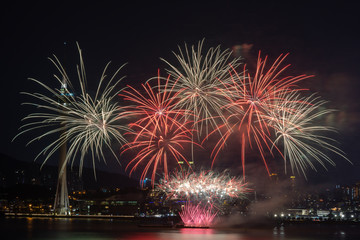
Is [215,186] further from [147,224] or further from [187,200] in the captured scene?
[147,224]

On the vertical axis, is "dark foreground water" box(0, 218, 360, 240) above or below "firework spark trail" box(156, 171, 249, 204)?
below

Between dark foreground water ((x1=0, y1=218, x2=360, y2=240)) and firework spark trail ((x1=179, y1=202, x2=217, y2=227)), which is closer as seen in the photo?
dark foreground water ((x1=0, y1=218, x2=360, y2=240))

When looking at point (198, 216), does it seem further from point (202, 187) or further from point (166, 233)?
point (166, 233)

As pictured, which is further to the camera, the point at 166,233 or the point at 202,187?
the point at 202,187

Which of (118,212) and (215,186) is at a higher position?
(215,186)

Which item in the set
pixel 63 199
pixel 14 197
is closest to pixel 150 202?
pixel 63 199

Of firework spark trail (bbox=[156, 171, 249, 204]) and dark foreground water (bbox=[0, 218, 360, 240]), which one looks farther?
firework spark trail (bbox=[156, 171, 249, 204])

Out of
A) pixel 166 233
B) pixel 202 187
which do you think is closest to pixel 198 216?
pixel 202 187

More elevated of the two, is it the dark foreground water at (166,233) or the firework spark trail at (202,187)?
the firework spark trail at (202,187)
